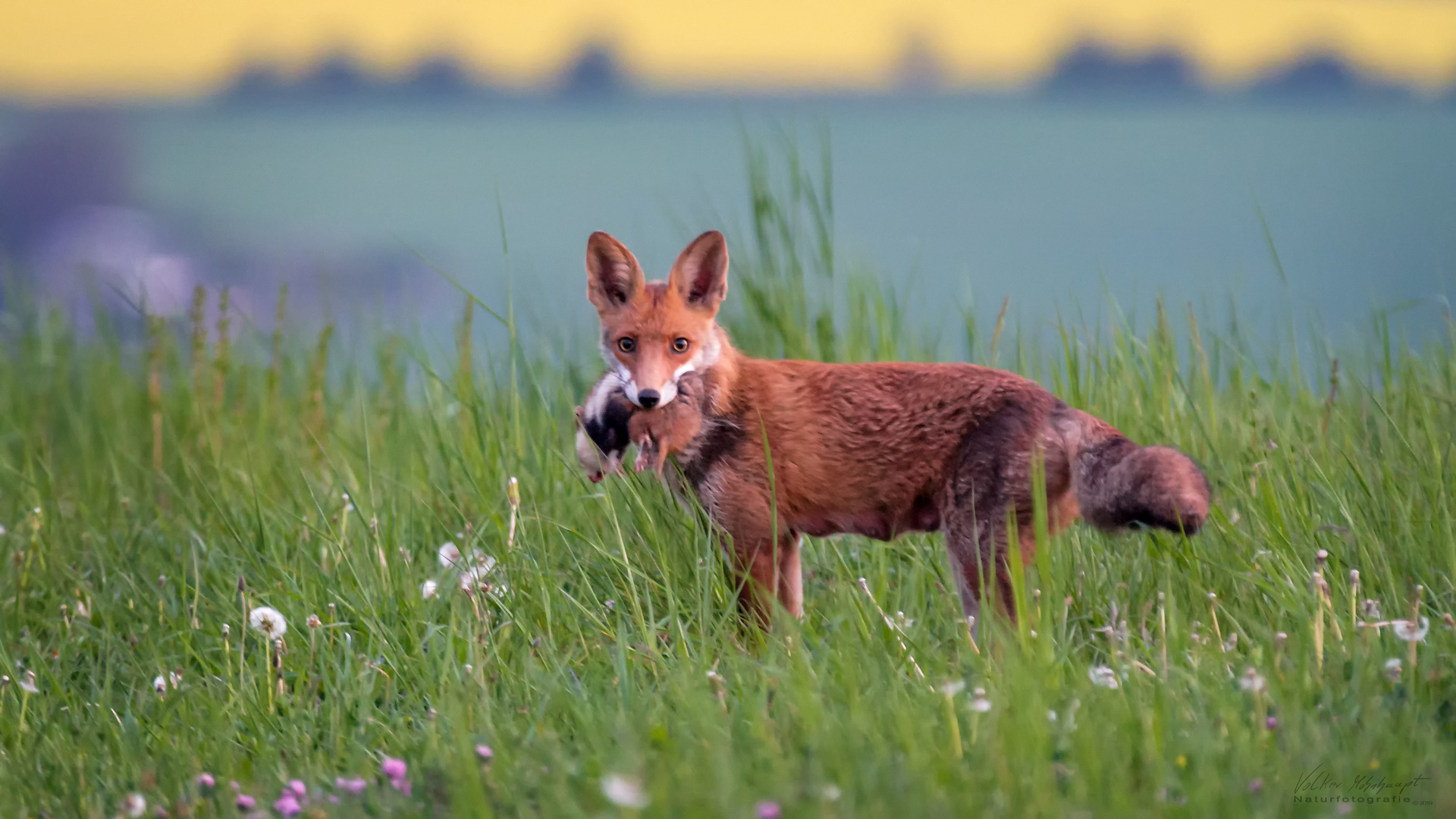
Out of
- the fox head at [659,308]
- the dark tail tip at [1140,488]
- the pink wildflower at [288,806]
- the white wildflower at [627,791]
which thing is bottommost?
the pink wildflower at [288,806]

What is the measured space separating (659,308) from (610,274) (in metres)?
0.27

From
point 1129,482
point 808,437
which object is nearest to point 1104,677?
point 1129,482

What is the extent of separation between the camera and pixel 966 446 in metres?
4.39

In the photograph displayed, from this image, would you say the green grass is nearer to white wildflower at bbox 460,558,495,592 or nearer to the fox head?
white wildflower at bbox 460,558,495,592

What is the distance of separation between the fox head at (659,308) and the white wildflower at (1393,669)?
90.7 inches

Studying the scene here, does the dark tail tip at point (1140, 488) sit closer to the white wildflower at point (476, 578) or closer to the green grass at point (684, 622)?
the green grass at point (684, 622)

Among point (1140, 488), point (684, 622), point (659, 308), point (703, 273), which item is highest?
point (703, 273)

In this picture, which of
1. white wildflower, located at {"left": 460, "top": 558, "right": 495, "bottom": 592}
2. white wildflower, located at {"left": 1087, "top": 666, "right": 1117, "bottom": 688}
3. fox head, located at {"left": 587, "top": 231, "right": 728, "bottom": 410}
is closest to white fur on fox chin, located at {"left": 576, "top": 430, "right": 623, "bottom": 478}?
fox head, located at {"left": 587, "top": 231, "right": 728, "bottom": 410}

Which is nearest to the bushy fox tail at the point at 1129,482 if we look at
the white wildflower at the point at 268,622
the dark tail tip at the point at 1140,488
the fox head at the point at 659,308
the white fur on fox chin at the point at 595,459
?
the dark tail tip at the point at 1140,488

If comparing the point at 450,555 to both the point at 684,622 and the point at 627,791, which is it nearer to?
the point at 684,622

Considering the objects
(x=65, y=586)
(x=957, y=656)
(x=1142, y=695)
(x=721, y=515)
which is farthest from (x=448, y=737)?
(x=65, y=586)

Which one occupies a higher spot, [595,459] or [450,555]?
[595,459]

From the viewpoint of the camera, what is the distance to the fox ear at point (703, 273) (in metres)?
4.56

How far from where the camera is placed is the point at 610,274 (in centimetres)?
470
